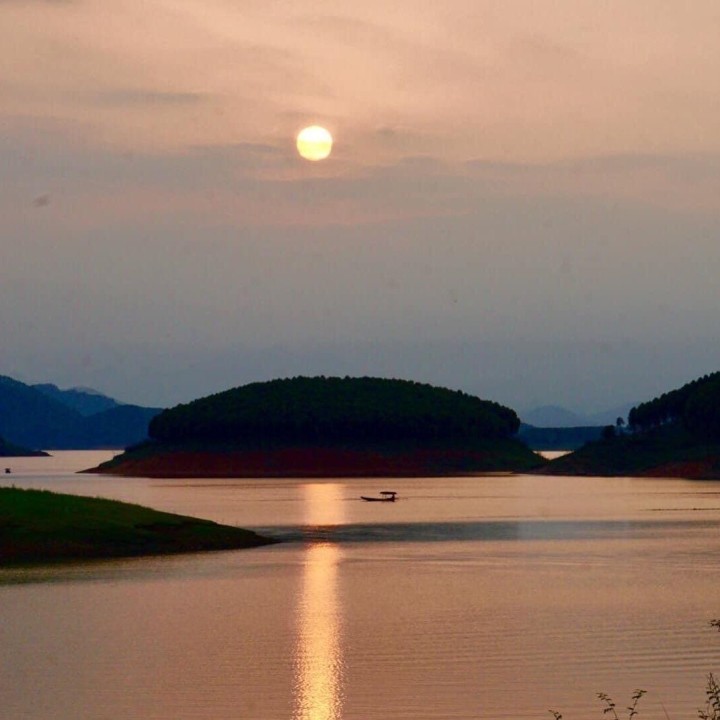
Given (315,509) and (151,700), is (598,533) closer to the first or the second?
(315,509)

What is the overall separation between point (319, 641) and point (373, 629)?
3.19 meters

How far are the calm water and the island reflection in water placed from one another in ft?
0.36

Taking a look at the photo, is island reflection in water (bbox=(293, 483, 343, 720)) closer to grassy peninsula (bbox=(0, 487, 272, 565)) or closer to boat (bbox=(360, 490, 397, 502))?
grassy peninsula (bbox=(0, 487, 272, 565))

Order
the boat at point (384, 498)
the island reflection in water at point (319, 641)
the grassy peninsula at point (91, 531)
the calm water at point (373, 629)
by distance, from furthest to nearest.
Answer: the boat at point (384, 498), the grassy peninsula at point (91, 531), the calm water at point (373, 629), the island reflection in water at point (319, 641)

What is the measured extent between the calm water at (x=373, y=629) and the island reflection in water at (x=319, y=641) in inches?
4.3

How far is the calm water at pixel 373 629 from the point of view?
39531 millimetres

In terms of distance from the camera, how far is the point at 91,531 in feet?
282

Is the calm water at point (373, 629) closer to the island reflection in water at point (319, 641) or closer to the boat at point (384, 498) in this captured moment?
the island reflection in water at point (319, 641)

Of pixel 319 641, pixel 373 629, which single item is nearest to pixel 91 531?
pixel 373 629

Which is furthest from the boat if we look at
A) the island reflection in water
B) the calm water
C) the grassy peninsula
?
the island reflection in water

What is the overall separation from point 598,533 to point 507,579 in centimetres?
3152

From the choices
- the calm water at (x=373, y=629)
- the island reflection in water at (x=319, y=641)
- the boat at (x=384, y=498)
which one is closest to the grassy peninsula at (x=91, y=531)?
the calm water at (x=373, y=629)

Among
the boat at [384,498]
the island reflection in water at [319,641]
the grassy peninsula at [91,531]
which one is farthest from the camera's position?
the boat at [384,498]

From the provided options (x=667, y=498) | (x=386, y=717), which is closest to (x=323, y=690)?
(x=386, y=717)
